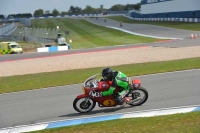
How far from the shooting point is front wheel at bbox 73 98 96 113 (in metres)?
11.6

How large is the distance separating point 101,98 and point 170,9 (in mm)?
82795

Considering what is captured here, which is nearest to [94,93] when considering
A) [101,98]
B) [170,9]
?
[101,98]

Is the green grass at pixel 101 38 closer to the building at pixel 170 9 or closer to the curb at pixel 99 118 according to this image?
the building at pixel 170 9

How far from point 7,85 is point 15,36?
56.0 metres

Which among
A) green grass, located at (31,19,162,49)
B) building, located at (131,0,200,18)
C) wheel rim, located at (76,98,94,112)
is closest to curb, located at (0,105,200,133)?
wheel rim, located at (76,98,94,112)

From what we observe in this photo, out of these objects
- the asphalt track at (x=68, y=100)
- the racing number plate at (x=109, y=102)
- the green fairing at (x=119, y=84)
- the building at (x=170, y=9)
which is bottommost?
the asphalt track at (x=68, y=100)

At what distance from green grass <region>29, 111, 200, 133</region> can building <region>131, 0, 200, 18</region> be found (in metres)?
65.9

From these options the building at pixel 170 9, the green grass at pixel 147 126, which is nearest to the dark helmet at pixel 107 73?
the green grass at pixel 147 126

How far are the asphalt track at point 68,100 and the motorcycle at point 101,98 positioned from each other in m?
0.22

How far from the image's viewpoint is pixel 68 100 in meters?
13.5

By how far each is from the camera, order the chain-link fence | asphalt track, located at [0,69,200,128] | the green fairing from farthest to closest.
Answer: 1. the chain-link fence
2. asphalt track, located at [0,69,200,128]
3. the green fairing

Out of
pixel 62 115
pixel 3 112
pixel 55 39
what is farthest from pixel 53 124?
pixel 55 39

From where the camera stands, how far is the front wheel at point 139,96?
1156cm

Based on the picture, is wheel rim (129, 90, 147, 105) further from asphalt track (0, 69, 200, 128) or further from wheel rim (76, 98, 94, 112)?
wheel rim (76, 98, 94, 112)
